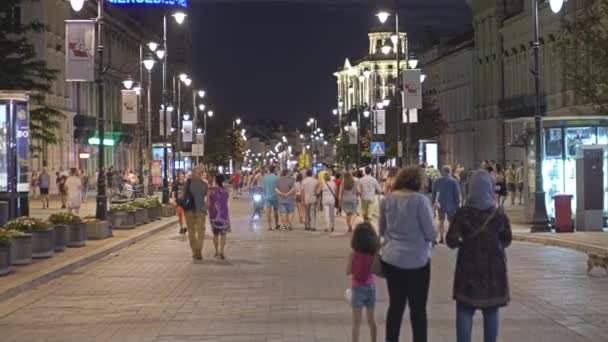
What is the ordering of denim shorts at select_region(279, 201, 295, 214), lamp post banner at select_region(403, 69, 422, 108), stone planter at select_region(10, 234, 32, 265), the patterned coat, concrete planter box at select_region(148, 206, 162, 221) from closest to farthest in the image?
1. the patterned coat
2. stone planter at select_region(10, 234, 32, 265)
3. denim shorts at select_region(279, 201, 295, 214)
4. concrete planter box at select_region(148, 206, 162, 221)
5. lamp post banner at select_region(403, 69, 422, 108)

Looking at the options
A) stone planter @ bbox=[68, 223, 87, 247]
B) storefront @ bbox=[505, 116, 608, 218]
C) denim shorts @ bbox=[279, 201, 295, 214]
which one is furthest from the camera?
denim shorts @ bbox=[279, 201, 295, 214]

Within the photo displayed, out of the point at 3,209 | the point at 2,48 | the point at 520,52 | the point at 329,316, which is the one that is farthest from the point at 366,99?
the point at 329,316

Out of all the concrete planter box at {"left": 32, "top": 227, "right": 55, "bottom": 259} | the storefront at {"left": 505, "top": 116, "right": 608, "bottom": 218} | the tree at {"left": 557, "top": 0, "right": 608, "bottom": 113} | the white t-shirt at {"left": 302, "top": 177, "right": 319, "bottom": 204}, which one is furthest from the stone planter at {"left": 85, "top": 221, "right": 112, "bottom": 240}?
the storefront at {"left": 505, "top": 116, "right": 608, "bottom": 218}

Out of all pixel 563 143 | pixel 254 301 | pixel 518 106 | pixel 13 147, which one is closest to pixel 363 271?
pixel 254 301

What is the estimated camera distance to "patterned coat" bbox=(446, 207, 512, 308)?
950 centimetres

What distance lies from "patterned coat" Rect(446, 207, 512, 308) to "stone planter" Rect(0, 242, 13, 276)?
1064 cm

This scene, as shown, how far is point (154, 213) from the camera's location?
38094 mm

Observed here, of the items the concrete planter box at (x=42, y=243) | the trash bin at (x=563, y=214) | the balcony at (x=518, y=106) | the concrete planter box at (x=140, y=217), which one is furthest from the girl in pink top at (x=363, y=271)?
the balcony at (x=518, y=106)

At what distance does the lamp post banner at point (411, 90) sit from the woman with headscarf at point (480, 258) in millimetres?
31259

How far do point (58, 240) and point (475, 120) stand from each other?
70648 mm

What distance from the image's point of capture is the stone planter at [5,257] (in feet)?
59.9

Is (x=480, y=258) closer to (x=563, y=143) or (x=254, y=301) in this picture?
(x=254, y=301)

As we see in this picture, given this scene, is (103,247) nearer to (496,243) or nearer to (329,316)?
(329,316)

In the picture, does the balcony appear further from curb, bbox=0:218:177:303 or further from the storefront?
curb, bbox=0:218:177:303
